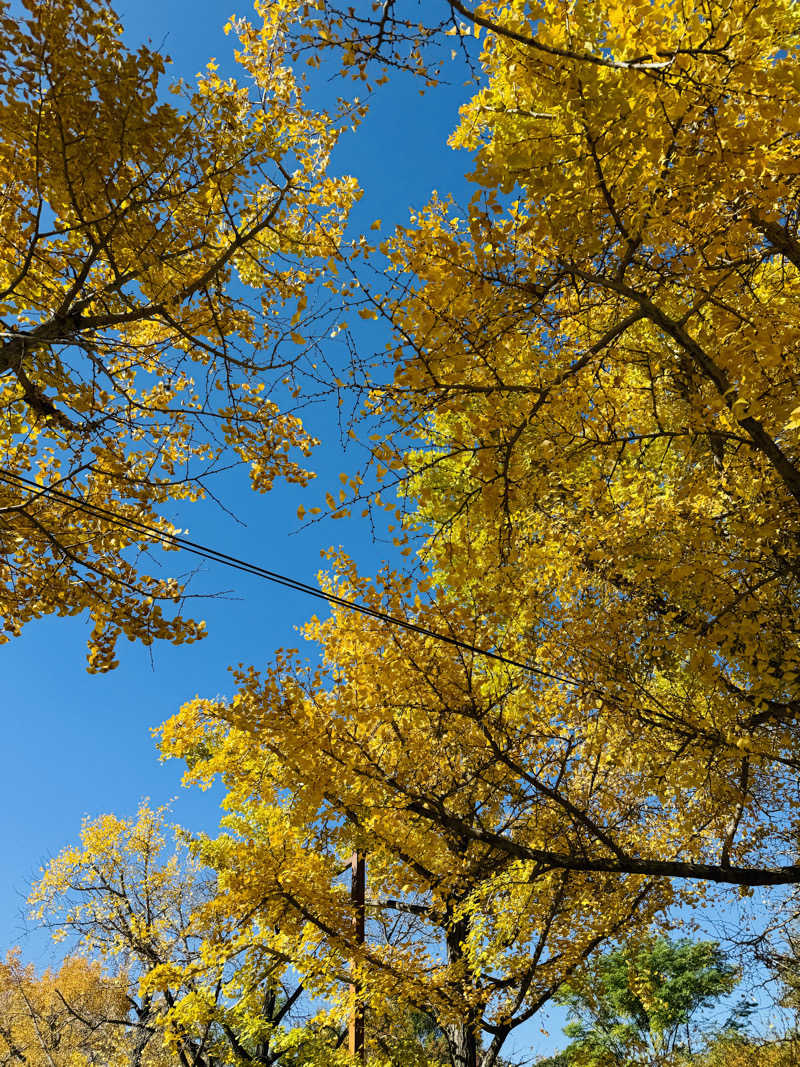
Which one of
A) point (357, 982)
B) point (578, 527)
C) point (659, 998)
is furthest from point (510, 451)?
point (659, 998)

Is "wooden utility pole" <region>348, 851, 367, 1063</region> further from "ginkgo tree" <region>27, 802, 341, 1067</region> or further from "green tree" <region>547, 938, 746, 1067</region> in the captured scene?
"green tree" <region>547, 938, 746, 1067</region>

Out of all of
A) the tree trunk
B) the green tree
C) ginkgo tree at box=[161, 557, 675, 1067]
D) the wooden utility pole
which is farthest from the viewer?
the green tree

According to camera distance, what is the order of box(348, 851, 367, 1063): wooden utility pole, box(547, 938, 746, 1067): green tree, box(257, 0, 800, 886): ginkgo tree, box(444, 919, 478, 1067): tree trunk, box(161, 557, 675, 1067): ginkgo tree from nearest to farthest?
box(257, 0, 800, 886): ginkgo tree < box(161, 557, 675, 1067): ginkgo tree < box(348, 851, 367, 1063): wooden utility pole < box(444, 919, 478, 1067): tree trunk < box(547, 938, 746, 1067): green tree

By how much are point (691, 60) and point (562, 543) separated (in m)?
3.55

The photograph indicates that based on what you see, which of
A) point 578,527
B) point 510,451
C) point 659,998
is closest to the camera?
point 510,451

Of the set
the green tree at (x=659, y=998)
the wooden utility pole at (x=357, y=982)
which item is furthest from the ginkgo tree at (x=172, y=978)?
the green tree at (x=659, y=998)

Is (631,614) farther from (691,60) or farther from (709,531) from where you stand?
(691,60)

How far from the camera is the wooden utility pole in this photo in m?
5.86

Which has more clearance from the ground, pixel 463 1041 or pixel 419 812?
pixel 419 812

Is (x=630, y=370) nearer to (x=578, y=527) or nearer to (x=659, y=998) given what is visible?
(x=578, y=527)

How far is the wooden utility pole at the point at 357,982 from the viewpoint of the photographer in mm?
5859

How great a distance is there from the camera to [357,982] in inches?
232

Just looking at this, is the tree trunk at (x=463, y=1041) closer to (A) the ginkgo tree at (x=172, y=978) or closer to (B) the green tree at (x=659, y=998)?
(A) the ginkgo tree at (x=172, y=978)

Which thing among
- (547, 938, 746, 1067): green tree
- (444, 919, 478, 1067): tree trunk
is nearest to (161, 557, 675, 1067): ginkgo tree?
(444, 919, 478, 1067): tree trunk
